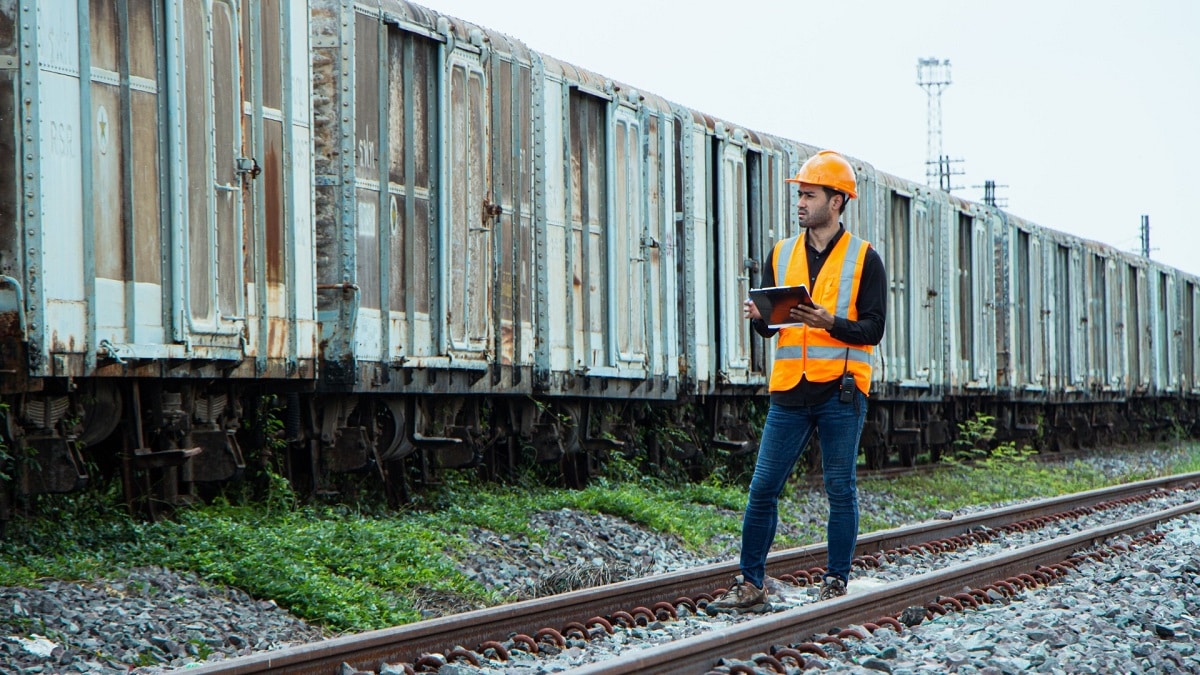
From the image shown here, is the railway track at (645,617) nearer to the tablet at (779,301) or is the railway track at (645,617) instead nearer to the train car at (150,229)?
the tablet at (779,301)

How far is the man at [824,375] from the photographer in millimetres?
6270

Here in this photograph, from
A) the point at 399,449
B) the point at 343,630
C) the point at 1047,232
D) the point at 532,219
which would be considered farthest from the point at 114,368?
the point at 1047,232

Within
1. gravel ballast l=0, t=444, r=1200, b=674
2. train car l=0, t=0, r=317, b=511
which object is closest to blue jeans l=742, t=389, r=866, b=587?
gravel ballast l=0, t=444, r=1200, b=674

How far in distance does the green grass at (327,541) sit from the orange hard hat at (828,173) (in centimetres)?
248

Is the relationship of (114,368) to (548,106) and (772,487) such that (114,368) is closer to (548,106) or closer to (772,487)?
(772,487)

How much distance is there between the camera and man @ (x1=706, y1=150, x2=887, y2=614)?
20.6ft

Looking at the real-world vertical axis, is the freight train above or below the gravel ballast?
above

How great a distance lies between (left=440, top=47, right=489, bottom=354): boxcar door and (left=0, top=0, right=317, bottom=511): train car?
1.36 meters

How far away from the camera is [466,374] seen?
32.9ft

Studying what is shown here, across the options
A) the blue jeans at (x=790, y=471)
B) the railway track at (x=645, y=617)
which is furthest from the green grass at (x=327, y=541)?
the blue jeans at (x=790, y=471)

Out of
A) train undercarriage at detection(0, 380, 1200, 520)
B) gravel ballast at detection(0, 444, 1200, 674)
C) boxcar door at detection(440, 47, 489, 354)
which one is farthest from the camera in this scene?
boxcar door at detection(440, 47, 489, 354)

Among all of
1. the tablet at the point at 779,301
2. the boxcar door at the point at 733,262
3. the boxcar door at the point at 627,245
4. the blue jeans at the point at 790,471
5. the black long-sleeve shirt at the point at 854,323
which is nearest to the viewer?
the tablet at the point at 779,301

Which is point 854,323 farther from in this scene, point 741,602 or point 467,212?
point 467,212

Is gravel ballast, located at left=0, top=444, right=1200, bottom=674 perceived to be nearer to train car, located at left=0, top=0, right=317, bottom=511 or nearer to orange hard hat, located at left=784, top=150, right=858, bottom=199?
train car, located at left=0, top=0, right=317, bottom=511
